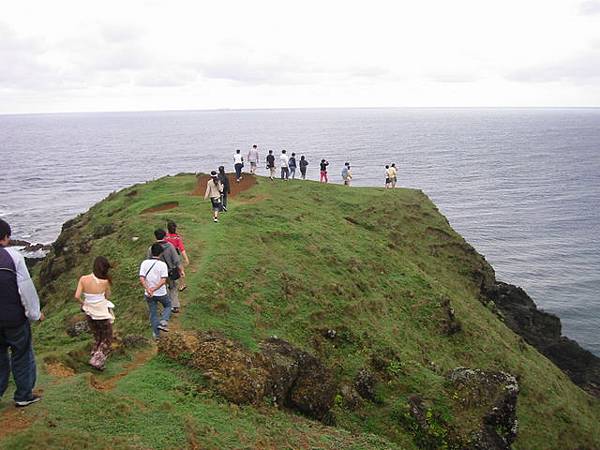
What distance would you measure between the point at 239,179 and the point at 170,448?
2819 cm

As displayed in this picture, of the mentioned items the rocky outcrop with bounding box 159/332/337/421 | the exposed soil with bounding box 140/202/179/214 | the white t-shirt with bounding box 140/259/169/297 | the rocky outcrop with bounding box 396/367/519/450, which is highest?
the white t-shirt with bounding box 140/259/169/297

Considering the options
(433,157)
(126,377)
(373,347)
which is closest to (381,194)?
(373,347)

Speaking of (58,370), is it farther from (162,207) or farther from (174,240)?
(162,207)

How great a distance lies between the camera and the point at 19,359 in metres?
9.73

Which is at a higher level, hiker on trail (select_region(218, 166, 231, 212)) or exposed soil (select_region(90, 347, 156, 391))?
hiker on trail (select_region(218, 166, 231, 212))

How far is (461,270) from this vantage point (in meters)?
36.6

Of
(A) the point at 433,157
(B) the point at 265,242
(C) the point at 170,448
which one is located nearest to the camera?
(C) the point at 170,448

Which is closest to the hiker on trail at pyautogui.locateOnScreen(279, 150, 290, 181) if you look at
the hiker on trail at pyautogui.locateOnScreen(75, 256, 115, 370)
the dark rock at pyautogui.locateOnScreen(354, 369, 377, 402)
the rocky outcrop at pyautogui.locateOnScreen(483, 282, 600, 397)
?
the rocky outcrop at pyautogui.locateOnScreen(483, 282, 600, 397)

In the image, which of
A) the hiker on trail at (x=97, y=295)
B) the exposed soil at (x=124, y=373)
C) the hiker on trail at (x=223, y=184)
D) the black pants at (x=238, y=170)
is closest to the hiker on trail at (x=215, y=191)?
the hiker on trail at (x=223, y=184)

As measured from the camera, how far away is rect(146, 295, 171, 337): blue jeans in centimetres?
1493

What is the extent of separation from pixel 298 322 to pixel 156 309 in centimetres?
645

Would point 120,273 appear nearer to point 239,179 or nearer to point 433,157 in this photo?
point 239,179

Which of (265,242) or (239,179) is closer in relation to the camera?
(265,242)

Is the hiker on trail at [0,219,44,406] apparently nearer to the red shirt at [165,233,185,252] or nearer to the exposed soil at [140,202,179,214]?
the red shirt at [165,233,185,252]
